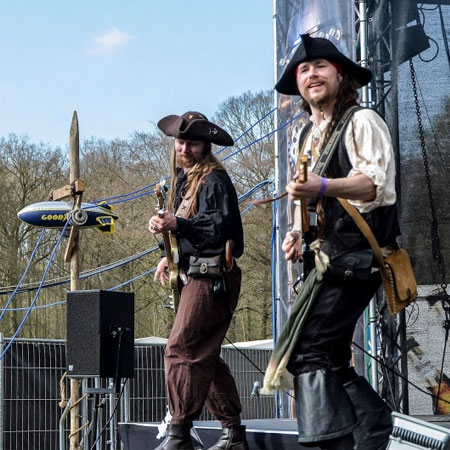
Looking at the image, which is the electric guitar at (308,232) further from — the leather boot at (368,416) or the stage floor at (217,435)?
the stage floor at (217,435)

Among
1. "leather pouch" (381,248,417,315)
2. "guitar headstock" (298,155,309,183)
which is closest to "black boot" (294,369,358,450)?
"leather pouch" (381,248,417,315)

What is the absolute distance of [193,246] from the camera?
15.1 ft

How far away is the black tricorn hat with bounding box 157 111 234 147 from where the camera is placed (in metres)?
4.72

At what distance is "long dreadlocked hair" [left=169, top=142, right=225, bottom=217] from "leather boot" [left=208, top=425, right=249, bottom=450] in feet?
3.70

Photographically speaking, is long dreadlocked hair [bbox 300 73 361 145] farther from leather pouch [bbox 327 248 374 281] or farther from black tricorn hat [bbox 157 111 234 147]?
black tricorn hat [bbox 157 111 234 147]

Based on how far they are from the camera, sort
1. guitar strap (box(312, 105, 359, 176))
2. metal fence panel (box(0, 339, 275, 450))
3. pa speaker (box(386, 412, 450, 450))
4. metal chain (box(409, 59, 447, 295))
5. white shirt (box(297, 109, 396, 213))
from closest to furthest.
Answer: pa speaker (box(386, 412, 450, 450))
white shirt (box(297, 109, 396, 213))
guitar strap (box(312, 105, 359, 176))
metal chain (box(409, 59, 447, 295))
metal fence panel (box(0, 339, 275, 450))

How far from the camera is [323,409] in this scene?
330cm

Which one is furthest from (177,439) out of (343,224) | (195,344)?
(343,224)

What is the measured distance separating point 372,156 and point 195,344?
1525 mm

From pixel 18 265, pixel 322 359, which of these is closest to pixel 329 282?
pixel 322 359

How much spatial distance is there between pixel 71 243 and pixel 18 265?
1397cm

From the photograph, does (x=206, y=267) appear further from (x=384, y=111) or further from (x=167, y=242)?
(x=384, y=111)

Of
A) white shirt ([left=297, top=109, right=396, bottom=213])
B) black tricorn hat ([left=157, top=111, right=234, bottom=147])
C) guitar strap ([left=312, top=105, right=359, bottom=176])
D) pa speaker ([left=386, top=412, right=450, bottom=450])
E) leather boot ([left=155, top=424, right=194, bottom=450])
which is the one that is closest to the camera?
pa speaker ([left=386, top=412, right=450, bottom=450])

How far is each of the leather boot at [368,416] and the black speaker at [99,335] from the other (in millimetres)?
3396
